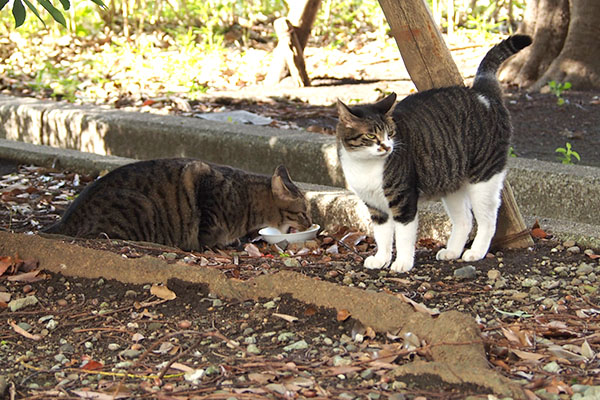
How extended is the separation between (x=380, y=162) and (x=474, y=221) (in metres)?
1.00

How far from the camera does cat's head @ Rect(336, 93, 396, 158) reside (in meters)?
4.32

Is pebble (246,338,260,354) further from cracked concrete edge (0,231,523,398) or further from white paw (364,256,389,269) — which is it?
white paw (364,256,389,269)

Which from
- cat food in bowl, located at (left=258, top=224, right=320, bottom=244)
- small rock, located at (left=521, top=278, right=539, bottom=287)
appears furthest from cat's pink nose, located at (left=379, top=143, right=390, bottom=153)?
cat food in bowl, located at (left=258, top=224, right=320, bottom=244)

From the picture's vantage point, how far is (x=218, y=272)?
3.86 meters

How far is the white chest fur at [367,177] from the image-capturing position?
443 centimetres

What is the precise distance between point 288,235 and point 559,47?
514 centimetres

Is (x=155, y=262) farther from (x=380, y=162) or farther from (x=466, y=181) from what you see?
(x=466, y=181)

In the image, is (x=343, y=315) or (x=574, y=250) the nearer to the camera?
(x=343, y=315)

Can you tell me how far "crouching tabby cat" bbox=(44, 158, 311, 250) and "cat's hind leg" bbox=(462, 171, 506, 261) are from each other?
4.34 ft

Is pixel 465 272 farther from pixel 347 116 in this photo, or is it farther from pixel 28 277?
pixel 28 277

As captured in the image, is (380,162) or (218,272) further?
(380,162)

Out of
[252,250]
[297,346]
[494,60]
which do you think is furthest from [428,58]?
[297,346]

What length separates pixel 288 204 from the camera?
5566 mm

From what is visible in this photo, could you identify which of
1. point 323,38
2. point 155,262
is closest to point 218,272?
point 155,262
